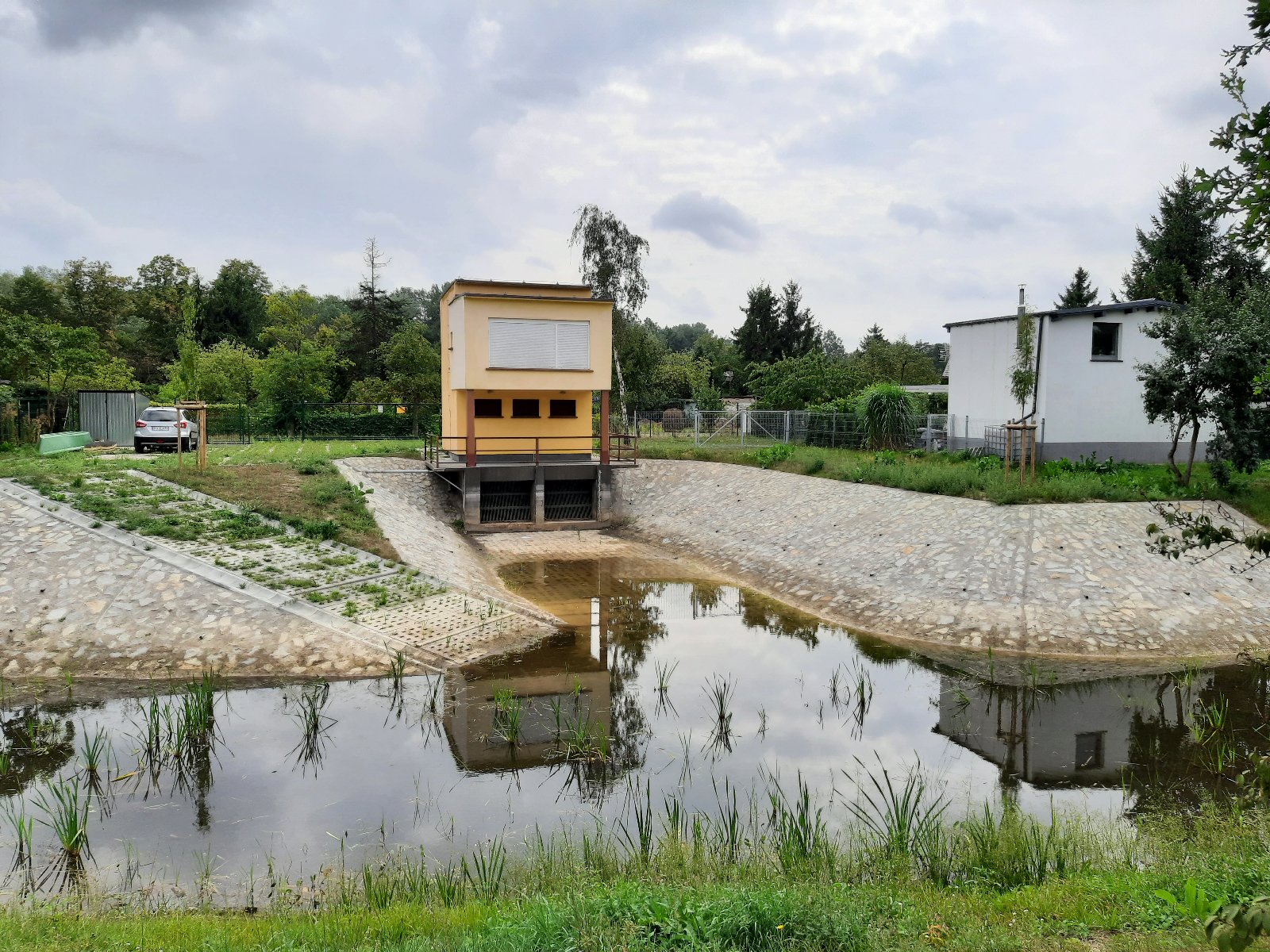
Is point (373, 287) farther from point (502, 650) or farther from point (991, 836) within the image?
point (991, 836)

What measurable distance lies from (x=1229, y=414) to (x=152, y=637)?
23.2 meters

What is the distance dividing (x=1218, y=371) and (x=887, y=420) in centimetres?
1381

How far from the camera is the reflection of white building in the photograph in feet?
34.4

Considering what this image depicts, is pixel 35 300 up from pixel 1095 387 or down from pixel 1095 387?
up

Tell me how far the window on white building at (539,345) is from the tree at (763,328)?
1628 inches

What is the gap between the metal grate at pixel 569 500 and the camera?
96.2 feet

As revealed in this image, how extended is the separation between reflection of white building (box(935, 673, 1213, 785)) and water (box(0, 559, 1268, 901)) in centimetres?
4

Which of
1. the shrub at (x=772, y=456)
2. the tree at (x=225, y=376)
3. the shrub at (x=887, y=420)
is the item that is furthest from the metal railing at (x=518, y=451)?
the tree at (x=225, y=376)

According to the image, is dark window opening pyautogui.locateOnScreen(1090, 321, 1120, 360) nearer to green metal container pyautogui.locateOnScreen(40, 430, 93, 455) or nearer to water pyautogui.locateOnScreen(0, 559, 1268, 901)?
water pyautogui.locateOnScreen(0, 559, 1268, 901)

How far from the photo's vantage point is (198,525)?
1834 cm

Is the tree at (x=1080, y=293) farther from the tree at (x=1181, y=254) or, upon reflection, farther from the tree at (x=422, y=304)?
the tree at (x=422, y=304)

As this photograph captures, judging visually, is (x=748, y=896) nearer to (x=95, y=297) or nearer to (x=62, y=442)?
(x=62, y=442)

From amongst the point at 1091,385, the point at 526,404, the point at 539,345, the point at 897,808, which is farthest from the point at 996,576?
the point at 526,404

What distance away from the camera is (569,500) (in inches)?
1161
